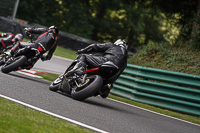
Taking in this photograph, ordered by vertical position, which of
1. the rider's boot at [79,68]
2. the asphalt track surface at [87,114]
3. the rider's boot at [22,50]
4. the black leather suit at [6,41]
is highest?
the rider's boot at [79,68]

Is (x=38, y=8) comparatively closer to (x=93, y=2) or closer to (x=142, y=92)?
(x=93, y=2)

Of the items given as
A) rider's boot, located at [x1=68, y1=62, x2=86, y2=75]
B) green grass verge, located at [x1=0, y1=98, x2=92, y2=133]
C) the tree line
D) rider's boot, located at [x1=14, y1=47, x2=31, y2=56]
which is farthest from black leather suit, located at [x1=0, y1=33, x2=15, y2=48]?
the tree line

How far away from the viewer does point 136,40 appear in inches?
1762

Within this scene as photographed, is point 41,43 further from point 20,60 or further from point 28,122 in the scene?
point 28,122

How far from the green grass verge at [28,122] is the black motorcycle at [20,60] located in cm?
369

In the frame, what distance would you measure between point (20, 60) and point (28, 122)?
15.5ft

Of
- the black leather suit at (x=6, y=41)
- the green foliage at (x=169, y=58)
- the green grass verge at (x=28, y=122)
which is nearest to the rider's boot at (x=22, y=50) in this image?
the black leather suit at (x=6, y=41)

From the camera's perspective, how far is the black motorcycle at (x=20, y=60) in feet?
30.9

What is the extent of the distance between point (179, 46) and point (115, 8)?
29.9 meters

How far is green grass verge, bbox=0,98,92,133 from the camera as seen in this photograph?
457 cm

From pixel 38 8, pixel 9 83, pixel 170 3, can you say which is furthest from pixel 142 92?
pixel 38 8

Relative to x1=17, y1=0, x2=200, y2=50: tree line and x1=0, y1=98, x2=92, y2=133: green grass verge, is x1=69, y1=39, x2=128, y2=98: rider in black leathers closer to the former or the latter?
x1=0, y1=98, x2=92, y2=133: green grass verge

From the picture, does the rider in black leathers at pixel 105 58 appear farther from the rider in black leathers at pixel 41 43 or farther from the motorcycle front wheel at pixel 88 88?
the rider in black leathers at pixel 41 43

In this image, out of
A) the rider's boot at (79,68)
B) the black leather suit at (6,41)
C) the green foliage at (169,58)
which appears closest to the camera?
the rider's boot at (79,68)
